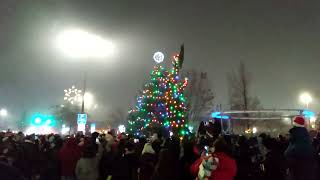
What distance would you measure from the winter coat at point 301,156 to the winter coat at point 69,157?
7.87m

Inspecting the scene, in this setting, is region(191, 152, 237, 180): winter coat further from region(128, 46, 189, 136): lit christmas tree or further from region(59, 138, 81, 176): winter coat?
region(128, 46, 189, 136): lit christmas tree

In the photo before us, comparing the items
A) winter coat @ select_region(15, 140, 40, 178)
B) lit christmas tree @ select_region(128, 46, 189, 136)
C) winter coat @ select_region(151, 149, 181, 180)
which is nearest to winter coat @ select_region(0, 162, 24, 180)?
winter coat @ select_region(151, 149, 181, 180)

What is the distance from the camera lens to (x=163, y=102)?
118 ft

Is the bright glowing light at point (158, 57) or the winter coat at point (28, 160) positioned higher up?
the bright glowing light at point (158, 57)

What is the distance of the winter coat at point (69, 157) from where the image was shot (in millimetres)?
13617

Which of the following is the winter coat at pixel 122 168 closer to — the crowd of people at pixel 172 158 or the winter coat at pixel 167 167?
the crowd of people at pixel 172 158

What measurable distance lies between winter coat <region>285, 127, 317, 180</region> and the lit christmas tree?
26.9 m

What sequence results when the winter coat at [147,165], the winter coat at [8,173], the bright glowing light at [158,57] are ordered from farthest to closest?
the bright glowing light at [158,57]
the winter coat at [147,165]
the winter coat at [8,173]

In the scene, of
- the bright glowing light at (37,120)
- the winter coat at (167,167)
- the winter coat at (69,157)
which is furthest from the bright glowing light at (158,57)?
the winter coat at (167,167)

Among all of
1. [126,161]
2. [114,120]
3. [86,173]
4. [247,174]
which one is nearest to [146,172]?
[126,161]

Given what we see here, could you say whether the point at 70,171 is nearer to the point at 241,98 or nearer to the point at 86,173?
the point at 86,173

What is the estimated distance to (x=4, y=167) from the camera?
4316 mm

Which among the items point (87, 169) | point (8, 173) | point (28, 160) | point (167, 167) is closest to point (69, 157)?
point (28, 160)

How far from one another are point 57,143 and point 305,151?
8.89 m
